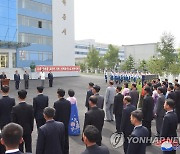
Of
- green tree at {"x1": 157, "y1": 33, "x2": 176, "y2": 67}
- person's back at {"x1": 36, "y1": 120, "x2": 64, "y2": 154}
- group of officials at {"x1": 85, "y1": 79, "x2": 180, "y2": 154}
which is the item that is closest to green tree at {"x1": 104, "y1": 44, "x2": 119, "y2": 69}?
green tree at {"x1": 157, "y1": 33, "x2": 176, "y2": 67}

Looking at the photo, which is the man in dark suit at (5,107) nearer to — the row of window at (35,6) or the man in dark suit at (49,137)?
the man in dark suit at (49,137)

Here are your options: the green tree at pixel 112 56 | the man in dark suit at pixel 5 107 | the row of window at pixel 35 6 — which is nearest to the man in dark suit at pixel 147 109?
the man in dark suit at pixel 5 107

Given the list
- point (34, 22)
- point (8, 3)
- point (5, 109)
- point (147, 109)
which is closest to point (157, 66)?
point (34, 22)

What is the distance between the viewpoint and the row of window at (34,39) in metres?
42.3

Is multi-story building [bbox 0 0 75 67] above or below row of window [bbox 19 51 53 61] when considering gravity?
above

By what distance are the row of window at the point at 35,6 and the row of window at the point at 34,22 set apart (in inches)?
66.3

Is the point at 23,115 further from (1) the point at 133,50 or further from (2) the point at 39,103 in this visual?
(1) the point at 133,50

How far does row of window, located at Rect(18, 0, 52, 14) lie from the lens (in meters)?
42.6

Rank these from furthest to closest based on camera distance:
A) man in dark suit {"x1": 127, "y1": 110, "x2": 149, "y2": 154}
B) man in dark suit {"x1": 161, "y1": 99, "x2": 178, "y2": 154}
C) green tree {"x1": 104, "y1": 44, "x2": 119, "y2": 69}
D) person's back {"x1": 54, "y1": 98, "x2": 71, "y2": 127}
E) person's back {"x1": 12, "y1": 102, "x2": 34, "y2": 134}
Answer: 1. green tree {"x1": 104, "y1": 44, "x2": 119, "y2": 69}
2. person's back {"x1": 54, "y1": 98, "x2": 71, "y2": 127}
3. person's back {"x1": 12, "y1": 102, "x2": 34, "y2": 134}
4. man in dark suit {"x1": 161, "y1": 99, "x2": 178, "y2": 154}
5. man in dark suit {"x1": 127, "y1": 110, "x2": 149, "y2": 154}

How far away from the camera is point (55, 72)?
143 feet

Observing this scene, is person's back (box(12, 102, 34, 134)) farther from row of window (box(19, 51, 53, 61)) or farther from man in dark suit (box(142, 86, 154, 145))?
row of window (box(19, 51, 53, 61))

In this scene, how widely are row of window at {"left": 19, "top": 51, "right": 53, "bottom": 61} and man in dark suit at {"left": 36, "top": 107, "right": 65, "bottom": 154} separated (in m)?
38.3

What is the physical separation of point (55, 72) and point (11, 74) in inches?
352

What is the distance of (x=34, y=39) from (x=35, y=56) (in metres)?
2.85
